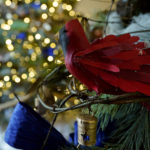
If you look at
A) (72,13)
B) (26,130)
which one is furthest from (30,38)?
(26,130)

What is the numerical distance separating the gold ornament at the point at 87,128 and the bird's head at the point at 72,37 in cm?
9

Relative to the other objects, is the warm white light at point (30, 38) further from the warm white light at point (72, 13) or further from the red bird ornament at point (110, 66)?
the red bird ornament at point (110, 66)

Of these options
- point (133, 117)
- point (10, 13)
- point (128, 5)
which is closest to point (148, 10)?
point (128, 5)

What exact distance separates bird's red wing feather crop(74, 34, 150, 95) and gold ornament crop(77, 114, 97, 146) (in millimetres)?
Answer: 71

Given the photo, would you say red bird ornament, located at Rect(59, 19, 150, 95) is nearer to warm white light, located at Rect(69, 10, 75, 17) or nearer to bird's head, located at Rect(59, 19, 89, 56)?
bird's head, located at Rect(59, 19, 89, 56)

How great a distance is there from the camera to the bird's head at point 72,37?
0.64 ft

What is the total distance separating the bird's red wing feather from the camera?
17cm

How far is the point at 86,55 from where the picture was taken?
18 centimetres

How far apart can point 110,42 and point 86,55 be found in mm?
26

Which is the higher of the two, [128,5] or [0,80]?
[128,5]

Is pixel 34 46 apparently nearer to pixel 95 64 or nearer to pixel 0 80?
pixel 0 80

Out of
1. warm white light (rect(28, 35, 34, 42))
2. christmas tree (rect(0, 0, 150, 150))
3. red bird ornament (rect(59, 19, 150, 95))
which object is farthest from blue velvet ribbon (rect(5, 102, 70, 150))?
warm white light (rect(28, 35, 34, 42))

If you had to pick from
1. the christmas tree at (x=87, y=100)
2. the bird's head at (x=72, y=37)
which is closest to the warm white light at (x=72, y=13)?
the christmas tree at (x=87, y=100)

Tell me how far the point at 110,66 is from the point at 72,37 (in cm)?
5
